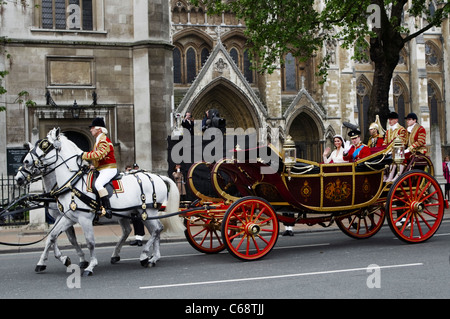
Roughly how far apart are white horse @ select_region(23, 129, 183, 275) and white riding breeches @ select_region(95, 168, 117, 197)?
162 millimetres

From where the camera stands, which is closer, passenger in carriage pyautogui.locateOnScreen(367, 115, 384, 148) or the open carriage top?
the open carriage top

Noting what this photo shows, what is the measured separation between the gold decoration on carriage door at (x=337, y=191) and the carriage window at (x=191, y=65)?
29.0 m

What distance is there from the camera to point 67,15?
20766 millimetres

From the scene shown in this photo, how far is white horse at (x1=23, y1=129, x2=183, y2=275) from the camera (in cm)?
842

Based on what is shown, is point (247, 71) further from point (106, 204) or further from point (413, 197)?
point (106, 204)

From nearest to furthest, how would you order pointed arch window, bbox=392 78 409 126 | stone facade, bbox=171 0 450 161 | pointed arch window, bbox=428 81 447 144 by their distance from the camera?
1. stone facade, bbox=171 0 450 161
2. pointed arch window, bbox=392 78 409 126
3. pointed arch window, bbox=428 81 447 144

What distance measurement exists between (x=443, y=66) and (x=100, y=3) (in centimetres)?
3378

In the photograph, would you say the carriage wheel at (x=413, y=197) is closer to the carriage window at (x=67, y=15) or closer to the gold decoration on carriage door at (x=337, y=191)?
the gold decoration on carriage door at (x=337, y=191)

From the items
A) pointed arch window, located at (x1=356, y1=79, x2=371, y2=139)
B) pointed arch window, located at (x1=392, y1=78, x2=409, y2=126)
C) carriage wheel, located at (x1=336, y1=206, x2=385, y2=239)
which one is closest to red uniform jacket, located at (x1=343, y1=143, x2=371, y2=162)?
carriage wheel, located at (x1=336, y1=206, x2=385, y2=239)

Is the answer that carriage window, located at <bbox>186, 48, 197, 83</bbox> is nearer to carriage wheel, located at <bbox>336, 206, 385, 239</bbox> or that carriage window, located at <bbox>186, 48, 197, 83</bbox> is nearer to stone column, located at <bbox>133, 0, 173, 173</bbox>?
stone column, located at <bbox>133, 0, 173, 173</bbox>

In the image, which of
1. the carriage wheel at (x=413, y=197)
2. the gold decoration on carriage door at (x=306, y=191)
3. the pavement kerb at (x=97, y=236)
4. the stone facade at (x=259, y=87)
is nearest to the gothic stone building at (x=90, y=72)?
the pavement kerb at (x=97, y=236)

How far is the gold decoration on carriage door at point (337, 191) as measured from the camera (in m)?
9.70

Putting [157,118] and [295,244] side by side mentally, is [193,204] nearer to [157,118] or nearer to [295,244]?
[295,244]

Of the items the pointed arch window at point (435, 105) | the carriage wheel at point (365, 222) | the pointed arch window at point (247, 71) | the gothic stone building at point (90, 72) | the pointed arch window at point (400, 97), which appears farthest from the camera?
the pointed arch window at point (435, 105)
